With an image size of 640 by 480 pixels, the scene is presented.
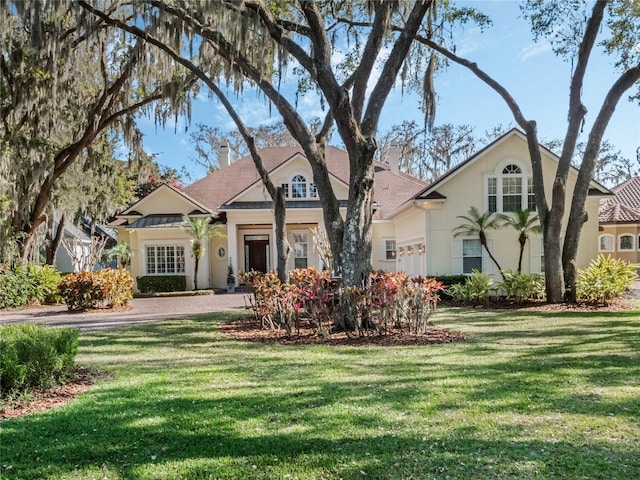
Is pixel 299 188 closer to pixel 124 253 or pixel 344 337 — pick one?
pixel 124 253

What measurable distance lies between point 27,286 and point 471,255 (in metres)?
16.3

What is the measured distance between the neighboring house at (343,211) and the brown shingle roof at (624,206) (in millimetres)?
10843

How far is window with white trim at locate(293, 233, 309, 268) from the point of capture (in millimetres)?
23047

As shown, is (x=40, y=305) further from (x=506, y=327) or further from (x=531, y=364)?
(x=531, y=364)

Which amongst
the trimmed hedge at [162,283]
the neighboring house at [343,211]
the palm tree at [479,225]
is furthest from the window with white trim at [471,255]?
the trimmed hedge at [162,283]

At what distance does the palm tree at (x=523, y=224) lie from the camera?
15.6 metres

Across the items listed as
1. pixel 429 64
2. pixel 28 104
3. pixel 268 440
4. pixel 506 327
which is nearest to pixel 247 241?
pixel 28 104

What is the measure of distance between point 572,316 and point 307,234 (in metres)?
13.8

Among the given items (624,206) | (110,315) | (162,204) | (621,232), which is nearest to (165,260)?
(162,204)

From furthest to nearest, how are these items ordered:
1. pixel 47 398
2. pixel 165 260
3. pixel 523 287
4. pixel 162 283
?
pixel 165 260 → pixel 162 283 → pixel 523 287 → pixel 47 398

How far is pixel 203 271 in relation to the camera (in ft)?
73.3

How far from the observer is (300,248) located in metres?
23.1

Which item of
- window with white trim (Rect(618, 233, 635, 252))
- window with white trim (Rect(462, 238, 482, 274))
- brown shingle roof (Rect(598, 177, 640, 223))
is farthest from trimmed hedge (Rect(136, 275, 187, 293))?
window with white trim (Rect(618, 233, 635, 252))

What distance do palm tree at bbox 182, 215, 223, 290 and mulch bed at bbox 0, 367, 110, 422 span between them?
51.8ft
